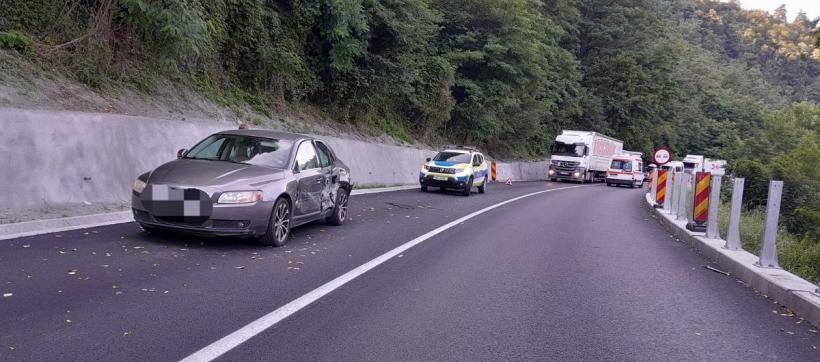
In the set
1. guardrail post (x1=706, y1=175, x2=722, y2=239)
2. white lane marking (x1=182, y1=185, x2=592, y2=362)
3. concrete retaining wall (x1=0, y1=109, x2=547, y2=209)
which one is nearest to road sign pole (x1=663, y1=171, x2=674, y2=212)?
guardrail post (x1=706, y1=175, x2=722, y2=239)

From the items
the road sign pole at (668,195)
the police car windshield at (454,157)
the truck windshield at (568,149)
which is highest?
the truck windshield at (568,149)

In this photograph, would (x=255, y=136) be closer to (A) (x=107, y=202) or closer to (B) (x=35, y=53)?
(A) (x=107, y=202)

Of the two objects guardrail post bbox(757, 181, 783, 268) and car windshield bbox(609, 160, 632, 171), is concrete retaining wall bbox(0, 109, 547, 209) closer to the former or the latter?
guardrail post bbox(757, 181, 783, 268)

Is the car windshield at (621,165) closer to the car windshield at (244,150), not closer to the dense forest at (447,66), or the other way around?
the dense forest at (447,66)

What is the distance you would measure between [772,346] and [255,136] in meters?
A: 7.19

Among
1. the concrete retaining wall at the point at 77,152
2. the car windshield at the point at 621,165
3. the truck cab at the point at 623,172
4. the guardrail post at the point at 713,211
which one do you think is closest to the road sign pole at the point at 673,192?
the guardrail post at the point at 713,211

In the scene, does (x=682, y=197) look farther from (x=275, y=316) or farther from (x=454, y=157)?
(x=275, y=316)

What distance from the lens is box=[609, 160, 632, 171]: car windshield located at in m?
42.5

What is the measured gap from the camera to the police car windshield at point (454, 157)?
72.2 ft

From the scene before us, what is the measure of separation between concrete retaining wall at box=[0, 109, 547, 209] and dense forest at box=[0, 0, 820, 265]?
8.44 feet

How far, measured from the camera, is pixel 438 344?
4809 mm

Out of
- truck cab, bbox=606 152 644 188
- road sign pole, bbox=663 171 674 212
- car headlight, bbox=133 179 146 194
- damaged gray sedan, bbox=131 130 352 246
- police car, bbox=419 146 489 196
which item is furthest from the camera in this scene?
truck cab, bbox=606 152 644 188

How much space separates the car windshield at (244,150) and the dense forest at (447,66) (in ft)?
17.8

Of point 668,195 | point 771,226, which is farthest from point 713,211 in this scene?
point 668,195
